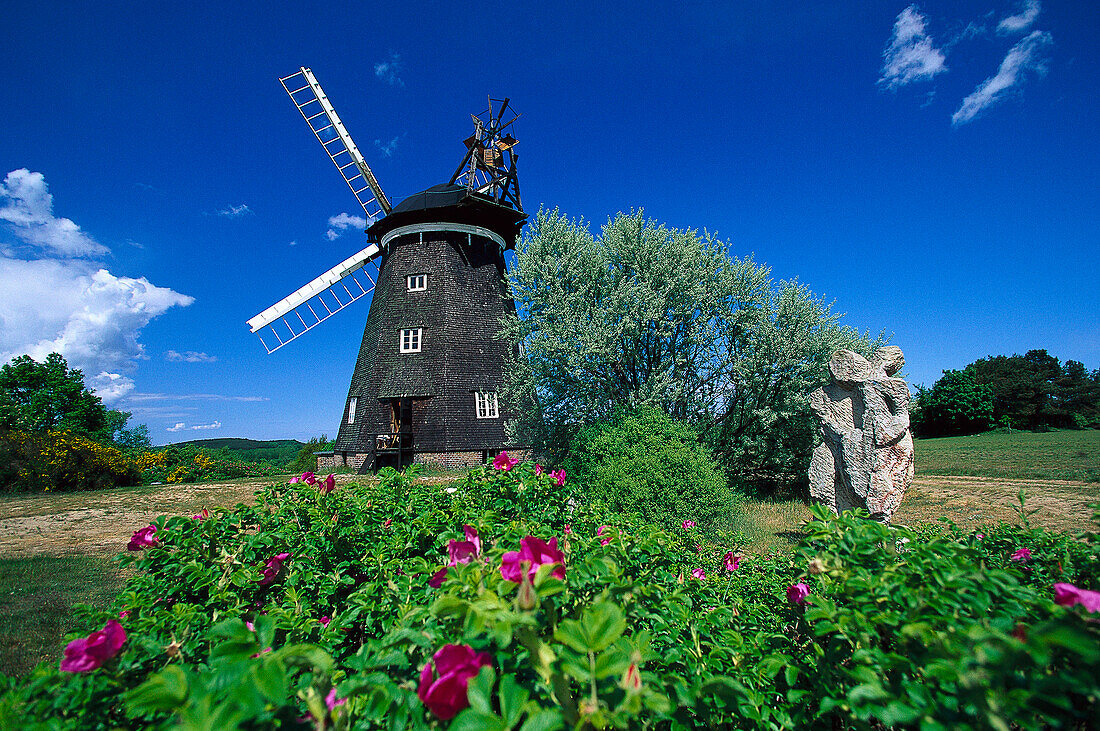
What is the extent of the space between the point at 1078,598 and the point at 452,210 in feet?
68.3

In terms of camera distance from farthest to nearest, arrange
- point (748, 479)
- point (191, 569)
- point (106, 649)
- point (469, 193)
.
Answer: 1. point (469, 193)
2. point (748, 479)
3. point (191, 569)
4. point (106, 649)

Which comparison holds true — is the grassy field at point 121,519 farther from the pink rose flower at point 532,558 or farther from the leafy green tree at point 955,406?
the leafy green tree at point 955,406

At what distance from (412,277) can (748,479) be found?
15.6 metres

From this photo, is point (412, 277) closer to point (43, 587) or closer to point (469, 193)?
point (469, 193)

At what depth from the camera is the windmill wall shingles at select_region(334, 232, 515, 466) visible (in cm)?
1827

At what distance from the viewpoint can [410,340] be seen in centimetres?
1920

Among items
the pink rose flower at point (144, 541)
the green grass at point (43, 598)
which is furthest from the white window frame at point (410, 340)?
the pink rose flower at point (144, 541)

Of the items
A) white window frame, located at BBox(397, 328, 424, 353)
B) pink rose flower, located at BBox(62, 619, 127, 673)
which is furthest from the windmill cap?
pink rose flower, located at BBox(62, 619, 127, 673)

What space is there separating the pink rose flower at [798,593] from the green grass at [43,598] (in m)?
5.56

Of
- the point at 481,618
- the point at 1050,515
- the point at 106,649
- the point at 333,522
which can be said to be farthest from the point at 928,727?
the point at 1050,515

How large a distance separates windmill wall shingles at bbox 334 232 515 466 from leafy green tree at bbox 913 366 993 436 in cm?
5630

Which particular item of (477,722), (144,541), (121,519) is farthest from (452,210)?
(477,722)

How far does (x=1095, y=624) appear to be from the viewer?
112 cm

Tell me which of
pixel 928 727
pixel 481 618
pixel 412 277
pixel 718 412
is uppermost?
pixel 412 277
